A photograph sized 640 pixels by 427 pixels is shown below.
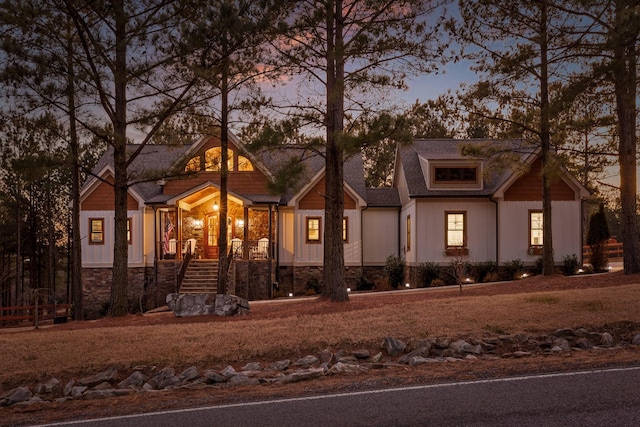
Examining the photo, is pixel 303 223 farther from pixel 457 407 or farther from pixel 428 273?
pixel 457 407

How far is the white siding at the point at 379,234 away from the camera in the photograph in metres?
28.6

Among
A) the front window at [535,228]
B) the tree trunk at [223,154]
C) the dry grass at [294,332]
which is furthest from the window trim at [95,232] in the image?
the front window at [535,228]

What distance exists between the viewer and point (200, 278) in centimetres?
2466

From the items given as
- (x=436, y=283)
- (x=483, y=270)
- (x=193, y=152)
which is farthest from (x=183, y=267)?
(x=483, y=270)

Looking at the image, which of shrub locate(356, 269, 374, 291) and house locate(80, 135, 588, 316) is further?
shrub locate(356, 269, 374, 291)

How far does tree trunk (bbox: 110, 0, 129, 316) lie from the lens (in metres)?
16.3

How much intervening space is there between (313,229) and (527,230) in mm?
9116

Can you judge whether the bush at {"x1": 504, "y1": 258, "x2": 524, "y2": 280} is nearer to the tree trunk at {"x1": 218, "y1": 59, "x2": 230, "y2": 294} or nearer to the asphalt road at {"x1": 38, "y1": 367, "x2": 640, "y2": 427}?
the tree trunk at {"x1": 218, "y1": 59, "x2": 230, "y2": 294}

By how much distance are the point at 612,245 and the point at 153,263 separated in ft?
85.5

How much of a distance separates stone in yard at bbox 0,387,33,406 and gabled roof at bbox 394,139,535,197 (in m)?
18.4

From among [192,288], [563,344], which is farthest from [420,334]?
[192,288]

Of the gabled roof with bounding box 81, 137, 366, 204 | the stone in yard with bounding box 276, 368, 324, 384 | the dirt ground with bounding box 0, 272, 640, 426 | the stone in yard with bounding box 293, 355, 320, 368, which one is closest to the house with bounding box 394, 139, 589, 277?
the gabled roof with bounding box 81, 137, 366, 204

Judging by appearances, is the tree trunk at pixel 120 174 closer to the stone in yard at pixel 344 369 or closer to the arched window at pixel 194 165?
the arched window at pixel 194 165

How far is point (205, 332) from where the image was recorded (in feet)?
41.7
